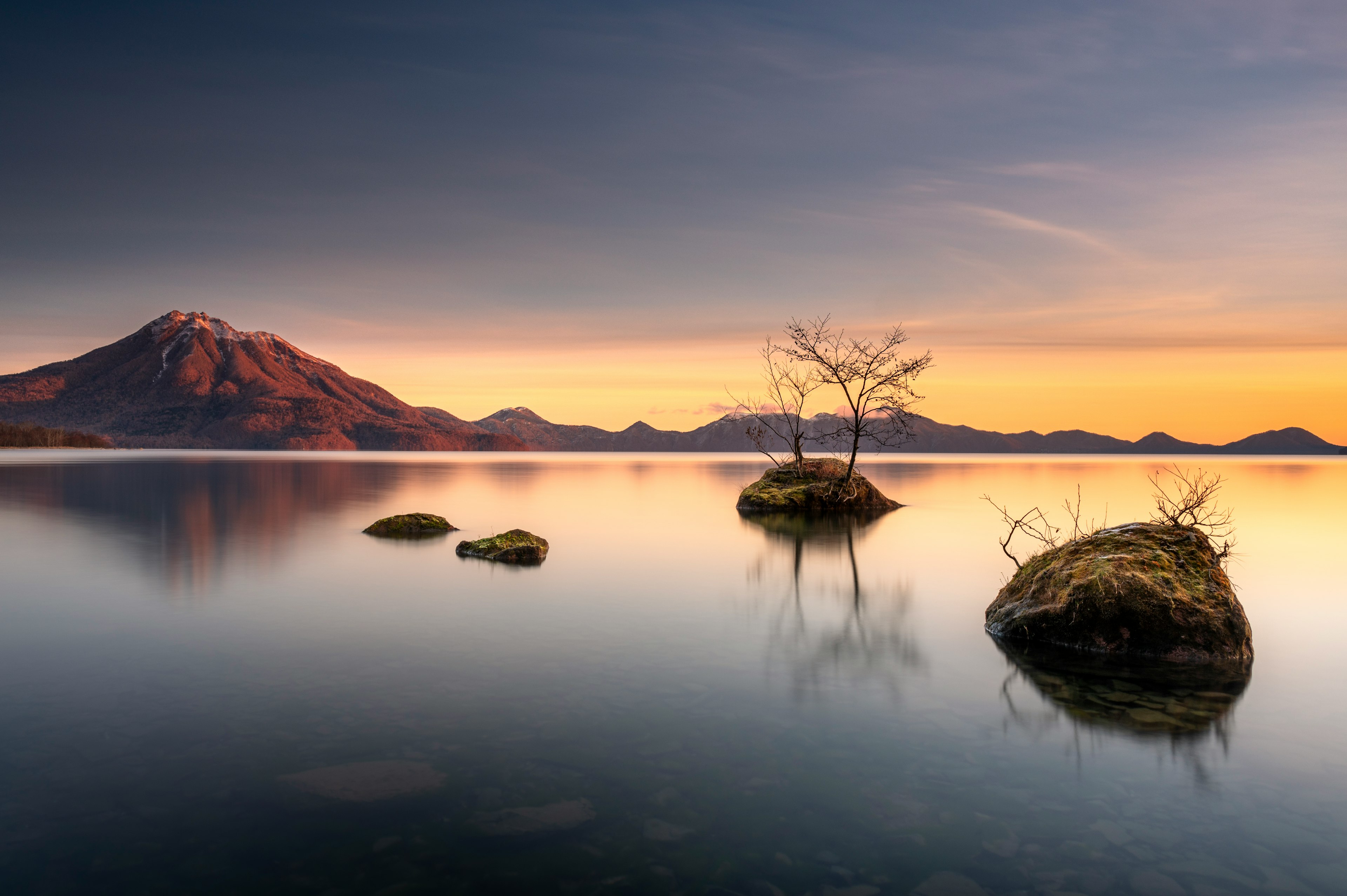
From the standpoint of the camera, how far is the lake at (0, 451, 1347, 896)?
5.39 meters

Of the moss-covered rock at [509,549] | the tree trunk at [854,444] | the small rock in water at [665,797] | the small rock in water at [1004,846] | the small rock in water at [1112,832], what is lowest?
the small rock in water at [1112,832]

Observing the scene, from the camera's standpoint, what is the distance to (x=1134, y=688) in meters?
9.45

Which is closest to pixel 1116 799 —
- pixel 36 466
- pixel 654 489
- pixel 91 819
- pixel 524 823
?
pixel 524 823

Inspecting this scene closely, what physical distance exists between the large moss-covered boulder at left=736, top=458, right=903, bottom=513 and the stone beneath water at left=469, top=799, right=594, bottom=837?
29.9m

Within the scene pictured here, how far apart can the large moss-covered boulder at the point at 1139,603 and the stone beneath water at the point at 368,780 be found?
9349 mm

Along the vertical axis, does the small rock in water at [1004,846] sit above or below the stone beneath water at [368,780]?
below

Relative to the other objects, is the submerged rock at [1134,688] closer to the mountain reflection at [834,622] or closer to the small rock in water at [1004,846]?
the mountain reflection at [834,622]

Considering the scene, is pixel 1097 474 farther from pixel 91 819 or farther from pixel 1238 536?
pixel 91 819

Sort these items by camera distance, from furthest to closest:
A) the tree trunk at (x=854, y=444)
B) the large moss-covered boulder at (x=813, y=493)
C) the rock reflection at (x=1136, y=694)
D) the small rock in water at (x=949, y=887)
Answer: the large moss-covered boulder at (x=813, y=493), the tree trunk at (x=854, y=444), the rock reflection at (x=1136, y=694), the small rock in water at (x=949, y=887)

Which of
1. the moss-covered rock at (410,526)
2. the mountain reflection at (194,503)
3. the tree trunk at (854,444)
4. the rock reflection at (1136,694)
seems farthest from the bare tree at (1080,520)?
the mountain reflection at (194,503)

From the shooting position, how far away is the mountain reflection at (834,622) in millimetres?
10438

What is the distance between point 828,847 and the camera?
5.63 metres

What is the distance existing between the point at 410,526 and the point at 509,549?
7.03 meters

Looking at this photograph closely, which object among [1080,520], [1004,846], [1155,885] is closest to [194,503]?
[1004,846]
